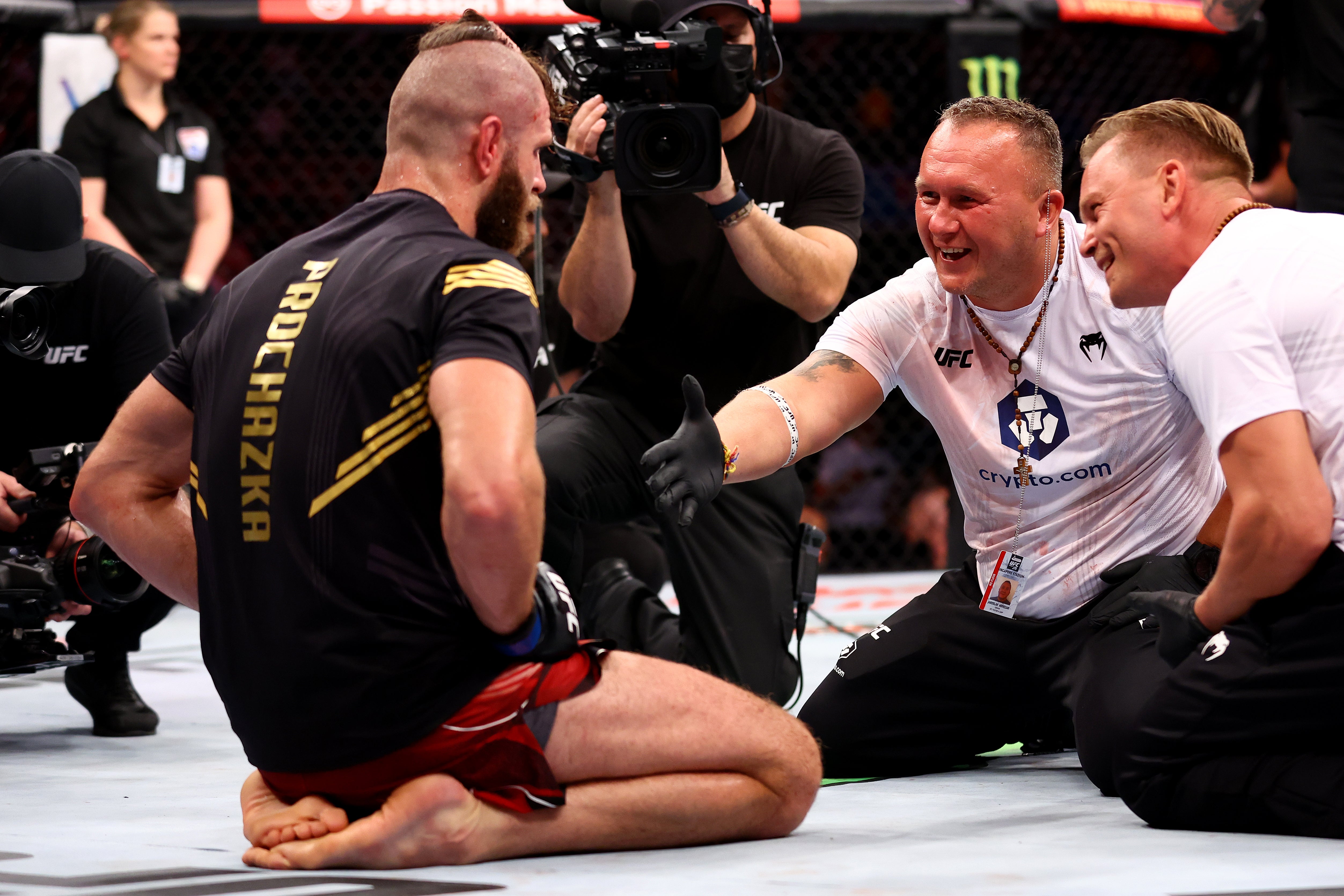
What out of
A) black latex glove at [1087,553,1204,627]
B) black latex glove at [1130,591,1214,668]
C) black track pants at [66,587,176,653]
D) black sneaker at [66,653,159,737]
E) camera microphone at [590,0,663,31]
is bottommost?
black sneaker at [66,653,159,737]

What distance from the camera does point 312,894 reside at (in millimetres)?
1628

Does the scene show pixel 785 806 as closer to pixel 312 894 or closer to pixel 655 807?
pixel 655 807

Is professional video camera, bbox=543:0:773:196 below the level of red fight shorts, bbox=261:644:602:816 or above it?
above

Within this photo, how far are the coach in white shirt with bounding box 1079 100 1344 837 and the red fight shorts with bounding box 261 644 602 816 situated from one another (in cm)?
83

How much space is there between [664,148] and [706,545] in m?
0.84

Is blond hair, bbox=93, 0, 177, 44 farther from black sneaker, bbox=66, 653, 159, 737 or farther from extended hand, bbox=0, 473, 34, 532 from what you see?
black sneaker, bbox=66, 653, 159, 737

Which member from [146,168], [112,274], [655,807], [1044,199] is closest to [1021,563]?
[1044,199]

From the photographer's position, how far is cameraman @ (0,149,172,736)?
2.85 meters

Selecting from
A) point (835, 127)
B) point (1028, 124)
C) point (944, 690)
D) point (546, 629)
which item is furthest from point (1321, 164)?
point (546, 629)

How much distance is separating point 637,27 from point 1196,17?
3483mm

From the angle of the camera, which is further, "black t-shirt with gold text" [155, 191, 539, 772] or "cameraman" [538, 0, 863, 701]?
"cameraman" [538, 0, 863, 701]

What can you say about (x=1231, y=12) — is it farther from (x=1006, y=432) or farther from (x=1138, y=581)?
(x=1138, y=581)

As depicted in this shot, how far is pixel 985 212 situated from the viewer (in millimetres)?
2459

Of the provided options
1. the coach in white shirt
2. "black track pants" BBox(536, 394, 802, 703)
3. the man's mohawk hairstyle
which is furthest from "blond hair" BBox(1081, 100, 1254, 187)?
"black track pants" BBox(536, 394, 802, 703)
